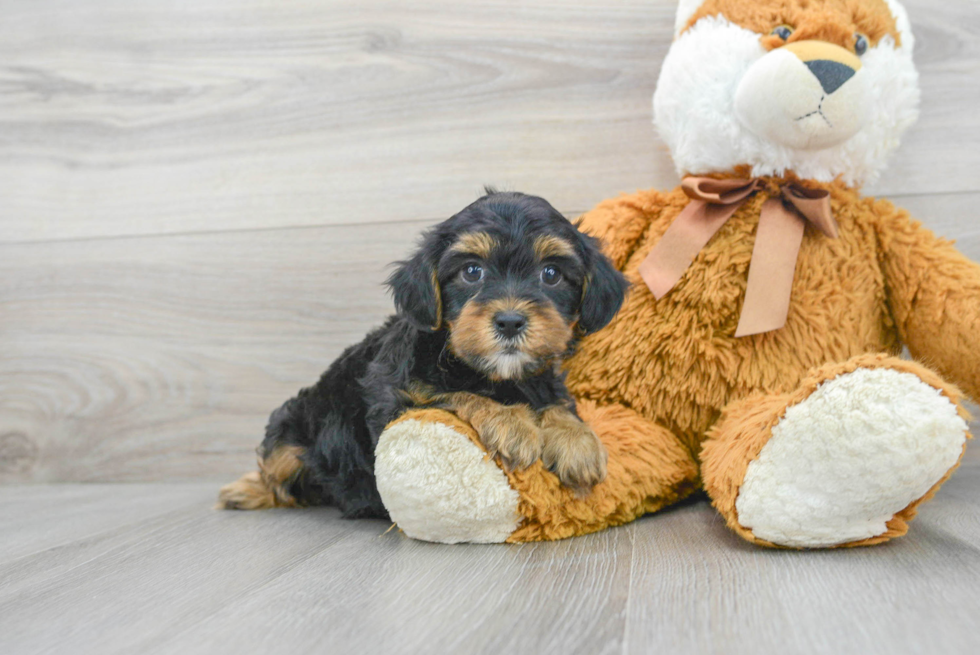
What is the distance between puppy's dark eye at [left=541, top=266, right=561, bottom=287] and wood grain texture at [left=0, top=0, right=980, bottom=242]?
88 centimetres

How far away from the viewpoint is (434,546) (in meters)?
1.53

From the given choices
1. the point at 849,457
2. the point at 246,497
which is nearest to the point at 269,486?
the point at 246,497

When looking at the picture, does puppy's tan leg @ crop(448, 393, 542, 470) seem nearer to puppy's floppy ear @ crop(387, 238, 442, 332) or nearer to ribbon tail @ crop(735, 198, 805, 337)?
puppy's floppy ear @ crop(387, 238, 442, 332)

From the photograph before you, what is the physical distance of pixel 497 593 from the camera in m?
1.20

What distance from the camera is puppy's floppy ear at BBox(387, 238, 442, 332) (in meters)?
1.56

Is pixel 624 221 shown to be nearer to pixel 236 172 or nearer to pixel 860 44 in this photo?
pixel 860 44

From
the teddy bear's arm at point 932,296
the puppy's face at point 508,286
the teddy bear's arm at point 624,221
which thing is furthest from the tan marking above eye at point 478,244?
the teddy bear's arm at point 932,296

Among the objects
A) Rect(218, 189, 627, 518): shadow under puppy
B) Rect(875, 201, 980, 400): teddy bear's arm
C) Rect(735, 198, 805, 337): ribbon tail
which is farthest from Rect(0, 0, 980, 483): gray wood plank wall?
Rect(218, 189, 627, 518): shadow under puppy

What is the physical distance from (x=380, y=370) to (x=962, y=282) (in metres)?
1.38

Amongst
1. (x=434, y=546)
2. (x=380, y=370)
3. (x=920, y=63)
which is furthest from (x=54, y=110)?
(x=920, y=63)

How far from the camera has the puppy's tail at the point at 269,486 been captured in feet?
6.68

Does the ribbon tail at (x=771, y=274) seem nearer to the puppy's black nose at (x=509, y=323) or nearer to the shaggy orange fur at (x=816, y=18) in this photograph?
the shaggy orange fur at (x=816, y=18)

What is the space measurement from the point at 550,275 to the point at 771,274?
0.57 metres

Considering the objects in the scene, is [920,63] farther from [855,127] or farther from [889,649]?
[889,649]
